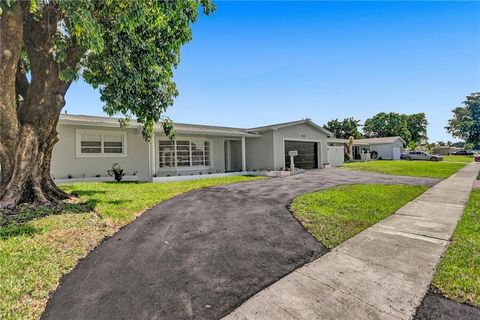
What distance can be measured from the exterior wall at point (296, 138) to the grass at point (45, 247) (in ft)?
39.8

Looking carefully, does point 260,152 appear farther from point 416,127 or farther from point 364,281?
point 416,127

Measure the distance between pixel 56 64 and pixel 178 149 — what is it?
9489mm

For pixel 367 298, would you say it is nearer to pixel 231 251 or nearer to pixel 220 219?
pixel 231 251

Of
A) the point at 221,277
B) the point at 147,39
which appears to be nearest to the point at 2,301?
the point at 221,277

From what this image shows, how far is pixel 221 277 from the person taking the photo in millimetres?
3461

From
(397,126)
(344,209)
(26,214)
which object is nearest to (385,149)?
(397,126)

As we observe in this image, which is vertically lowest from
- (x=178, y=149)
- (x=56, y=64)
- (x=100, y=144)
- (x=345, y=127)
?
(x=178, y=149)

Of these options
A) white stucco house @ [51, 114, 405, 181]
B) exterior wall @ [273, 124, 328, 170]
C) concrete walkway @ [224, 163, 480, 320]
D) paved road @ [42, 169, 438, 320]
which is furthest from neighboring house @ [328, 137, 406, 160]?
paved road @ [42, 169, 438, 320]

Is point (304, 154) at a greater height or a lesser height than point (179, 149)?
lesser

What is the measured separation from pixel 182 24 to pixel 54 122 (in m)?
5.02

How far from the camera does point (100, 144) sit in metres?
13.2

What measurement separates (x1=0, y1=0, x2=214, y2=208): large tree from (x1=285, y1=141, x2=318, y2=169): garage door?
42.8 feet

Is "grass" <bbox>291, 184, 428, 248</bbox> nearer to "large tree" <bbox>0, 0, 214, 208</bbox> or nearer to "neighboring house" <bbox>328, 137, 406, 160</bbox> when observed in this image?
"large tree" <bbox>0, 0, 214, 208</bbox>

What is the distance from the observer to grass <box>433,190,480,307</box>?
296 centimetres
